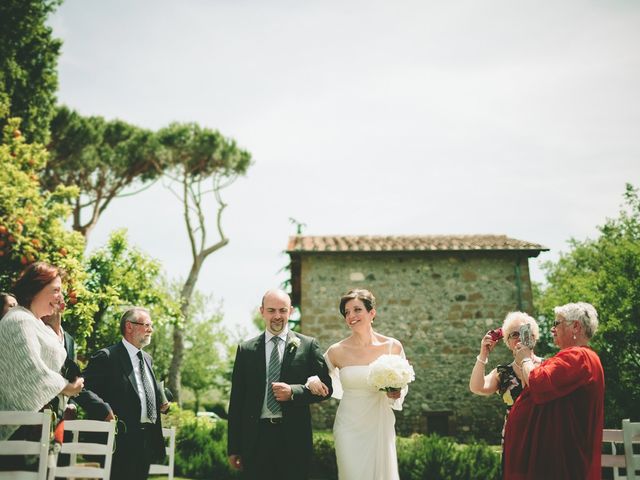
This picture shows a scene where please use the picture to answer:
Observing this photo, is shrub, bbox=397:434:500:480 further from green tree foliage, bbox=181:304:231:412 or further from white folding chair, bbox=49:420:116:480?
green tree foliage, bbox=181:304:231:412

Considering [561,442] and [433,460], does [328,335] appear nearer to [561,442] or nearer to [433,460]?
[433,460]

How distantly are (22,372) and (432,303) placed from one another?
1006cm

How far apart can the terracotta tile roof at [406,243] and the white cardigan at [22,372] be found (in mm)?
8841

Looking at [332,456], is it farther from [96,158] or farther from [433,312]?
[96,158]

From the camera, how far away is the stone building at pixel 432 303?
11.3 meters

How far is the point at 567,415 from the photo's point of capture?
3.13 meters

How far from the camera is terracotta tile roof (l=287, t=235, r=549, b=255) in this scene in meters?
11.8

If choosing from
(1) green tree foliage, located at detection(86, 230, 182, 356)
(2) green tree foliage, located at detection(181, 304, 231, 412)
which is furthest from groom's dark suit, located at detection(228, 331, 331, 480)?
(2) green tree foliage, located at detection(181, 304, 231, 412)

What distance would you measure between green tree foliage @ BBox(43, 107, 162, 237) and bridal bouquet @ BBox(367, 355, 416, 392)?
1466 cm

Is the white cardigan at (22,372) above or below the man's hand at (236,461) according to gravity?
above

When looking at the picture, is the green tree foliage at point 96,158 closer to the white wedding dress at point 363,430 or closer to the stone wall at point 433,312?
the stone wall at point 433,312

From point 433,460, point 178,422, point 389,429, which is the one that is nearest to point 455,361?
point 433,460

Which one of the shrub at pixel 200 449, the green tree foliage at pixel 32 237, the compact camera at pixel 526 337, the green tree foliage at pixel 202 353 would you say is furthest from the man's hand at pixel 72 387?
the green tree foliage at pixel 202 353

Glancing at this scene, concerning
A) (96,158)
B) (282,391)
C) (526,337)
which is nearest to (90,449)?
(282,391)
